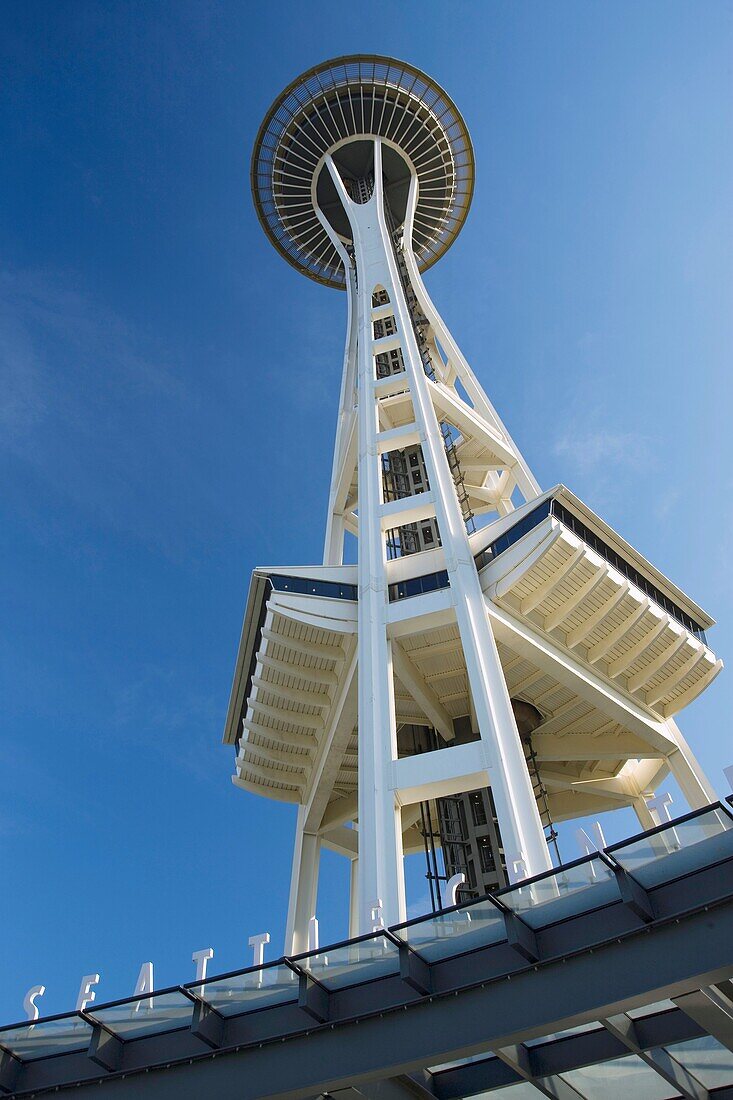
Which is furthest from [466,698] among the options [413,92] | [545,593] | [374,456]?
[413,92]

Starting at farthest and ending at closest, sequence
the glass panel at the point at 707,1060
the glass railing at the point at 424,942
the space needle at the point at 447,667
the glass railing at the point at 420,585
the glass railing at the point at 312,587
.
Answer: the glass railing at the point at 312,587
the glass railing at the point at 420,585
the space needle at the point at 447,667
the glass panel at the point at 707,1060
the glass railing at the point at 424,942

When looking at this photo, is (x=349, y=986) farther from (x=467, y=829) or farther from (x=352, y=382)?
(x=352, y=382)

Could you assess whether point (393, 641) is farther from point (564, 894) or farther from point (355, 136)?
point (355, 136)

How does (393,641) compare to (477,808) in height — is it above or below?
above

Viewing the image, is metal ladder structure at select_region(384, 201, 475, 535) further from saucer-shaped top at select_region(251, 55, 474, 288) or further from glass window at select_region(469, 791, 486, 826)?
glass window at select_region(469, 791, 486, 826)

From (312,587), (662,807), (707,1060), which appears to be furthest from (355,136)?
(707,1060)

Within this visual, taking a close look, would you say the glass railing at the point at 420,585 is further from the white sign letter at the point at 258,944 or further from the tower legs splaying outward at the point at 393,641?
the white sign letter at the point at 258,944

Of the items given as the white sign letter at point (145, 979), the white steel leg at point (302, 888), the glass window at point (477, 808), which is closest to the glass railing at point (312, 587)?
the glass window at point (477, 808)
